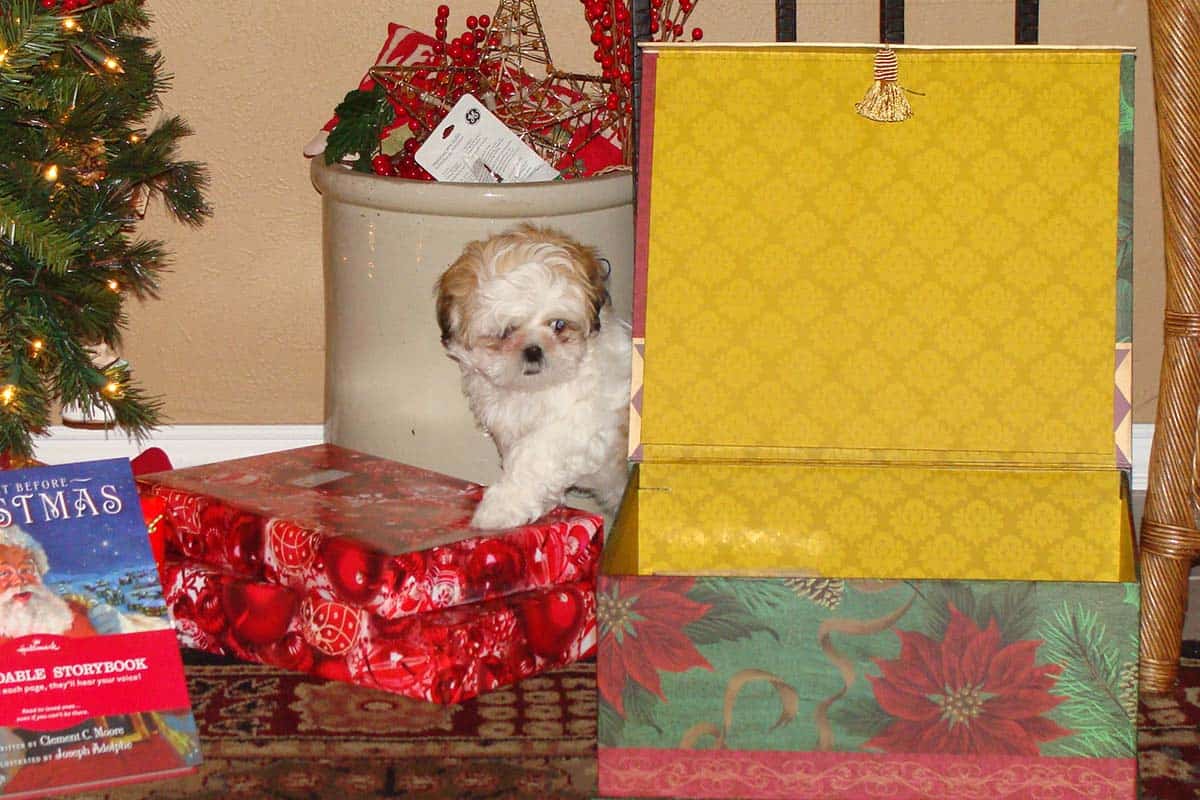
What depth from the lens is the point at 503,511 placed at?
157 centimetres

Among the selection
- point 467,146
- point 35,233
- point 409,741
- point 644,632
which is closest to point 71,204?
point 35,233

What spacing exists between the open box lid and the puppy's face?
0.24m

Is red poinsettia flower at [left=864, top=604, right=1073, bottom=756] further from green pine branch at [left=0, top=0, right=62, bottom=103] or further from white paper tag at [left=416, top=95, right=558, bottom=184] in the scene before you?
green pine branch at [left=0, top=0, right=62, bottom=103]

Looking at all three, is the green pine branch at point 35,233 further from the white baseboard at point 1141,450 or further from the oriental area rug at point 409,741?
the white baseboard at point 1141,450

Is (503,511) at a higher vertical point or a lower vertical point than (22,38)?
lower

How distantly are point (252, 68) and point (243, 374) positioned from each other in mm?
536

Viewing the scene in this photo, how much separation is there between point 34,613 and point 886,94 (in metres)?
1.04

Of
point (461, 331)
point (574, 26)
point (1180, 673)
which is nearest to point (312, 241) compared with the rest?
point (574, 26)

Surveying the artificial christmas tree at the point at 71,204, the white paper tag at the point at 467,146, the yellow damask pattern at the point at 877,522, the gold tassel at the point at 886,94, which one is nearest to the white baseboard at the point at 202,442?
the artificial christmas tree at the point at 71,204

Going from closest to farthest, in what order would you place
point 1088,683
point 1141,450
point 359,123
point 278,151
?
1. point 1088,683
2. point 359,123
3. point 278,151
4. point 1141,450

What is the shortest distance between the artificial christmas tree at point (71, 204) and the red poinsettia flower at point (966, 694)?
3.39ft

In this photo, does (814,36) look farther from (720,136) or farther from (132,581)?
(132,581)

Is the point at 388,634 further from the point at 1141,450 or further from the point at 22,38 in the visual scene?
the point at 1141,450

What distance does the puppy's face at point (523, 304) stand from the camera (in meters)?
1.59
